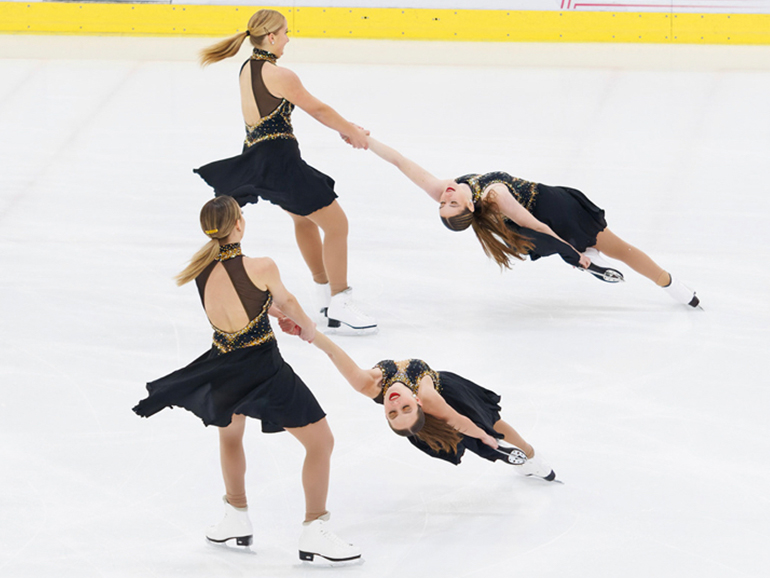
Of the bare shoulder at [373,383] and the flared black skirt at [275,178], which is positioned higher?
the flared black skirt at [275,178]

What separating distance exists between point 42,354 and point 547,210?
2.28 metres

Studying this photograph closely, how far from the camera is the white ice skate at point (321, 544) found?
9.70 ft

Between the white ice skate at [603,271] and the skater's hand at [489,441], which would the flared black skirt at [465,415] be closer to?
the skater's hand at [489,441]

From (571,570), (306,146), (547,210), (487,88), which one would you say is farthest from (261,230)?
(571,570)

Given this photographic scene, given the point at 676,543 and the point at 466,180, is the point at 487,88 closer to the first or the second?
the point at 466,180

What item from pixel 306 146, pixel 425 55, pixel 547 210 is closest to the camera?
pixel 547 210

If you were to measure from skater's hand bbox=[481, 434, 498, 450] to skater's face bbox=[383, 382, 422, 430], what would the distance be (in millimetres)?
309

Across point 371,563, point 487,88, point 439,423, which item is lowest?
point 371,563

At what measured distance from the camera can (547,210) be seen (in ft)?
14.9

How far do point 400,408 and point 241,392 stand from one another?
46cm

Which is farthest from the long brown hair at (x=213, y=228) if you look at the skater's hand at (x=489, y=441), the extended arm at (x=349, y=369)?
the skater's hand at (x=489, y=441)

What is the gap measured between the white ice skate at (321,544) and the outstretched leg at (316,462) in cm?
6

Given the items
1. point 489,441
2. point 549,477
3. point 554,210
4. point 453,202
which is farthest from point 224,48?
point 549,477

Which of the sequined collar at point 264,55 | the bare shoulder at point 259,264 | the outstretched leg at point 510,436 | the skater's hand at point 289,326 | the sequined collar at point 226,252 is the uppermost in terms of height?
the sequined collar at point 264,55
